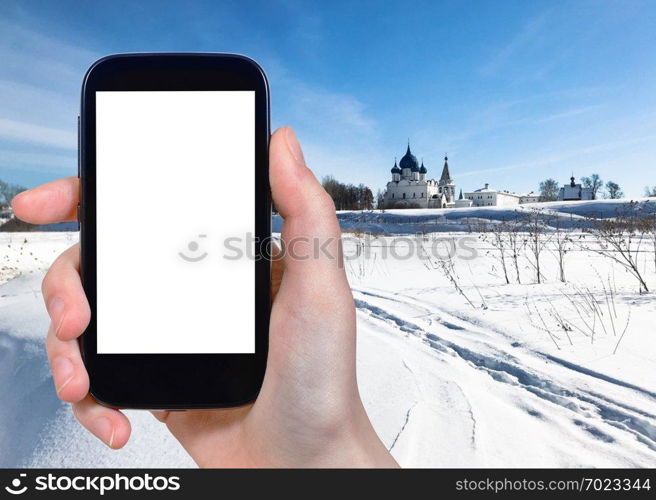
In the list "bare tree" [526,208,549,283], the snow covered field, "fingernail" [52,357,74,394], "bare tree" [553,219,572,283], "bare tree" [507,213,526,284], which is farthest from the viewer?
"bare tree" [507,213,526,284]

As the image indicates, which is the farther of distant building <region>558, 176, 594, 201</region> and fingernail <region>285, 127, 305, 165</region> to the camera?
distant building <region>558, 176, 594, 201</region>


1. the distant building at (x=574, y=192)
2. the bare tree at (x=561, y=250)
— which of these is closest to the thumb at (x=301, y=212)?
the bare tree at (x=561, y=250)

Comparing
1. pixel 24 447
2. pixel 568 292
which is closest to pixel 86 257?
pixel 24 447

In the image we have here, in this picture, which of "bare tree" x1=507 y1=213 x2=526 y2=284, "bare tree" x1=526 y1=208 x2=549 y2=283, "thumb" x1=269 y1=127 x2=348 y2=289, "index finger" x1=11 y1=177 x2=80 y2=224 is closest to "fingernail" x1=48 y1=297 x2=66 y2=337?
"index finger" x1=11 y1=177 x2=80 y2=224

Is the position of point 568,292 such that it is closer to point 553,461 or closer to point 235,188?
point 553,461

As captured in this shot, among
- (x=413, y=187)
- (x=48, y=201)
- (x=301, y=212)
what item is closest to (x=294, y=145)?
(x=301, y=212)

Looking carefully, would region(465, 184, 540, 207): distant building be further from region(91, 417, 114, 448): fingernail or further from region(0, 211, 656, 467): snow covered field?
region(91, 417, 114, 448): fingernail

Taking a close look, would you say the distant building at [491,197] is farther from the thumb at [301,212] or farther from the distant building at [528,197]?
the thumb at [301,212]

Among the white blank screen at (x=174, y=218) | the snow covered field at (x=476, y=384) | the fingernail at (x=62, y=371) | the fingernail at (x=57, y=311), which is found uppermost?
the white blank screen at (x=174, y=218)
